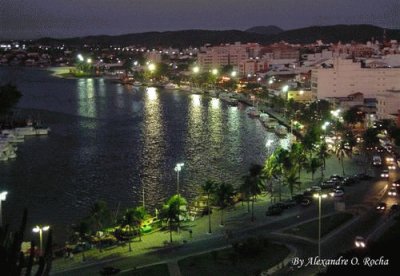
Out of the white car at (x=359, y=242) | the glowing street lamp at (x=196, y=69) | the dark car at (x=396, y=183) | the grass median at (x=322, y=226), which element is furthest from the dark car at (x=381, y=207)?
the glowing street lamp at (x=196, y=69)

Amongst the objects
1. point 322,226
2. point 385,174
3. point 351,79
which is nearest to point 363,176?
point 385,174

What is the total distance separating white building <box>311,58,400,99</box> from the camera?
43.4ft

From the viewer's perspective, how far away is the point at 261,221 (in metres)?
5.25

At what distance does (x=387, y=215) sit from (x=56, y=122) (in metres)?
10.2

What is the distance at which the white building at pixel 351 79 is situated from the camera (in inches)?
521

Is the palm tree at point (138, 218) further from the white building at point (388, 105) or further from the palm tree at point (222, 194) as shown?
the white building at point (388, 105)

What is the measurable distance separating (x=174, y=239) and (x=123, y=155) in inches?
195

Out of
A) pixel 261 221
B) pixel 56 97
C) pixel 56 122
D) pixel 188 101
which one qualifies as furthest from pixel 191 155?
pixel 56 97

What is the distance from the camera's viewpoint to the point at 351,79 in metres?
Answer: 13.5

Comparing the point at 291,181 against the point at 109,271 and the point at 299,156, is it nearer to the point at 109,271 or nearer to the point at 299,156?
the point at 299,156

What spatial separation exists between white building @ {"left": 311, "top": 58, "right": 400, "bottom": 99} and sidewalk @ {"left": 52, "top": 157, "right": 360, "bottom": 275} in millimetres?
8083

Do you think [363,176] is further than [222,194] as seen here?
Yes

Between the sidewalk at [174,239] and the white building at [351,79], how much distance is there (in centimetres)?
808

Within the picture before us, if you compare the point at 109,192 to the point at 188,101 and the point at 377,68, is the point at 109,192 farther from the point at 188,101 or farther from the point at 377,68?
the point at 188,101
